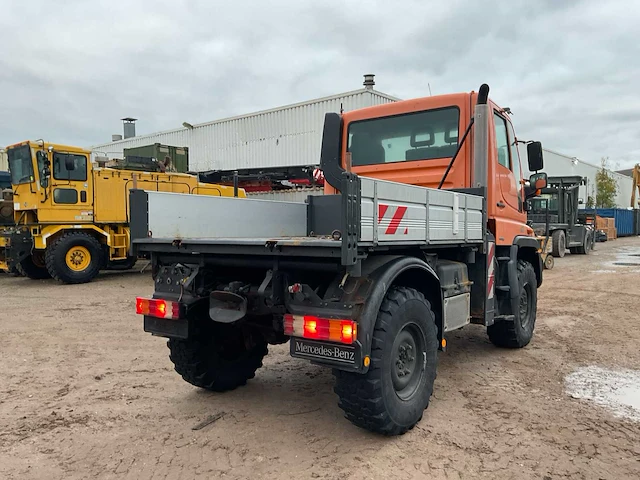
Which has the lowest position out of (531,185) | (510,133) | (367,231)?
(367,231)

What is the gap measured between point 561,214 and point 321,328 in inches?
713

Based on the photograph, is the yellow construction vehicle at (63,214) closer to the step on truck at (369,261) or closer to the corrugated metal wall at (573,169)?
the step on truck at (369,261)

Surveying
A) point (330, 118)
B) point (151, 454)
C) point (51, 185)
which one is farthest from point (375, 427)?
point (51, 185)

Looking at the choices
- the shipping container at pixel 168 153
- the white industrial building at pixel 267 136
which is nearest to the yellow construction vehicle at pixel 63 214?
the shipping container at pixel 168 153

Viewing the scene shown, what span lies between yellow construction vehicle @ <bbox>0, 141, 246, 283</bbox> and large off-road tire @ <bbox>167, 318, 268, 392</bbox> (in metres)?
7.03

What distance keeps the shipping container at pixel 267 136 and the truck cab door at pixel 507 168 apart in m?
9.94

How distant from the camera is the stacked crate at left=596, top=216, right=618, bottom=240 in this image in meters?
28.2

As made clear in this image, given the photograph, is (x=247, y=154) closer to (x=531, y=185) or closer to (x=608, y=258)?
(x=608, y=258)

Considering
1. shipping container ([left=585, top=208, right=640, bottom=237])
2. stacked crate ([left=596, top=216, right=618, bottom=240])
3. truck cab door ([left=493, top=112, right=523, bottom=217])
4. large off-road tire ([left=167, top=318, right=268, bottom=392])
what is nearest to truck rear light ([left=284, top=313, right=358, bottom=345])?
large off-road tire ([left=167, top=318, right=268, bottom=392])

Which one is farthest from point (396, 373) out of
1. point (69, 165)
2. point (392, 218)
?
point (69, 165)

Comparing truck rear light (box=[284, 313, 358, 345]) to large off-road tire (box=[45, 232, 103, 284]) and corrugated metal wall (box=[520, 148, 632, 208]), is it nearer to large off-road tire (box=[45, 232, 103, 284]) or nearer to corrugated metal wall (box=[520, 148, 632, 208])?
large off-road tire (box=[45, 232, 103, 284])

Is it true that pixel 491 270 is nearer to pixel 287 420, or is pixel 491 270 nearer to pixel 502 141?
pixel 502 141

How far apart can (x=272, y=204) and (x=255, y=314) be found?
5.44 ft

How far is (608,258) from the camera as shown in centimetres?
1809
